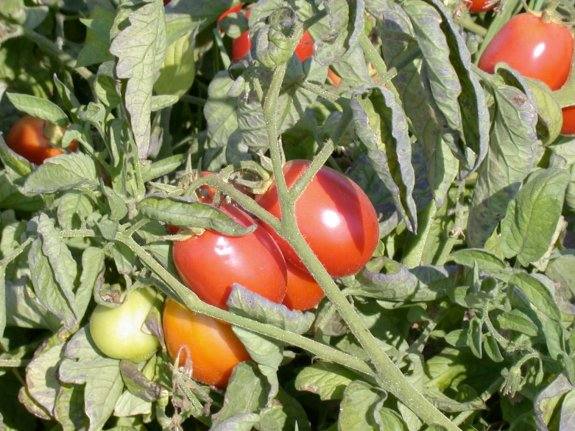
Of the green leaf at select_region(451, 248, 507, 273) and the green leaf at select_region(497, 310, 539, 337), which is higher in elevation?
the green leaf at select_region(451, 248, 507, 273)

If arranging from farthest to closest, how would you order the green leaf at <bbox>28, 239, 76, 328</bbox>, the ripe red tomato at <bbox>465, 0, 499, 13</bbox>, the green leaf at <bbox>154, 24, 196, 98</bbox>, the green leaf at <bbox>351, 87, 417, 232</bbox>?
the ripe red tomato at <bbox>465, 0, 499, 13</bbox> → the green leaf at <bbox>154, 24, 196, 98</bbox> → the green leaf at <bbox>28, 239, 76, 328</bbox> → the green leaf at <bbox>351, 87, 417, 232</bbox>

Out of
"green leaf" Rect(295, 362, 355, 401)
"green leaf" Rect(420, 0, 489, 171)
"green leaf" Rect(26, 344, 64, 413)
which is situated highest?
"green leaf" Rect(420, 0, 489, 171)

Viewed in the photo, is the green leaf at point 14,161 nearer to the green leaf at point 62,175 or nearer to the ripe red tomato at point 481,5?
the green leaf at point 62,175

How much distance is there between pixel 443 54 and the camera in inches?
26.5

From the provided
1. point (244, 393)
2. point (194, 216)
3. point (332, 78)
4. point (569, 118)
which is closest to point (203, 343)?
point (244, 393)

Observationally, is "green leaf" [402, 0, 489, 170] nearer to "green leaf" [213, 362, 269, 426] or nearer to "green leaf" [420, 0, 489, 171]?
"green leaf" [420, 0, 489, 171]

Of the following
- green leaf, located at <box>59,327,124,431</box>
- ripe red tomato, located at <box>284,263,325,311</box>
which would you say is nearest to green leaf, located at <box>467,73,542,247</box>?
ripe red tomato, located at <box>284,263,325,311</box>

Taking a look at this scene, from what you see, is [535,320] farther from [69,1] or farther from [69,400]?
[69,1]

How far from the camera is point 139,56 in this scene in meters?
0.76

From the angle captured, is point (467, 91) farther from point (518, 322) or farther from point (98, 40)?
point (98, 40)

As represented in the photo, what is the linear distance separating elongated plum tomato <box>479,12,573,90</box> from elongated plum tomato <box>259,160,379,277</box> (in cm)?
33

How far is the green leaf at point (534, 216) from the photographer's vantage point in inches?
31.5

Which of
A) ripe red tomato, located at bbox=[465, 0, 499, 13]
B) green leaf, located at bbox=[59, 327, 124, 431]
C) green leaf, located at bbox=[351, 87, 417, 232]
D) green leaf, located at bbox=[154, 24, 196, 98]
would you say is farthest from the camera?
ripe red tomato, located at bbox=[465, 0, 499, 13]

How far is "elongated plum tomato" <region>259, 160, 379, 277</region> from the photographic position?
Answer: 0.81 metres
